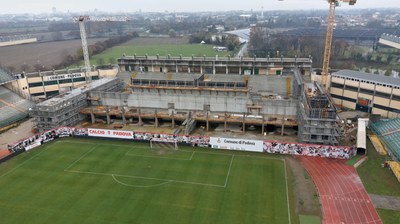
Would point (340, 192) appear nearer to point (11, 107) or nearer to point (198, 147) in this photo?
point (198, 147)

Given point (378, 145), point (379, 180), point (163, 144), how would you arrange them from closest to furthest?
point (379, 180), point (378, 145), point (163, 144)

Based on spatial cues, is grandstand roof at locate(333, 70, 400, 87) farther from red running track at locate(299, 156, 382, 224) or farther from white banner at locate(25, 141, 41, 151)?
white banner at locate(25, 141, 41, 151)

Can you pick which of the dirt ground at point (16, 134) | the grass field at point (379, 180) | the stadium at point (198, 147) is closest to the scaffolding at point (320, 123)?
the stadium at point (198, 147)

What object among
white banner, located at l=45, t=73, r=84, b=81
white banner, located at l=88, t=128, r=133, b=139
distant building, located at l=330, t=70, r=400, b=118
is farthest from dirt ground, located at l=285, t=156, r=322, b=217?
white banner, located at l=45, t=73, r=84, b=81

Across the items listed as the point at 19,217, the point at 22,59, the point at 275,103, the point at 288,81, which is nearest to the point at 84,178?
the point at 19,217

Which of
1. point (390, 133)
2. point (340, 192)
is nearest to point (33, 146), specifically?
point (340, 192)

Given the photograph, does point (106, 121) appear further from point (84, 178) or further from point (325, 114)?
point (325, 114)
